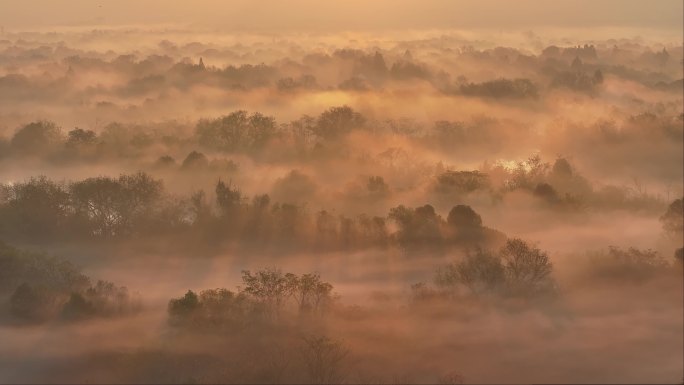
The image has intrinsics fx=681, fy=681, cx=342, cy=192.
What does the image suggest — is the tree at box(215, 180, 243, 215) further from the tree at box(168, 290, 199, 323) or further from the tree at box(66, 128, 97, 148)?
the tree at box(66, 128, 97, 148)

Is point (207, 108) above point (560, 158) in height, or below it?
above

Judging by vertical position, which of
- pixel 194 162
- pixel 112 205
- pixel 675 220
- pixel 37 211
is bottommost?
pixel 675 220

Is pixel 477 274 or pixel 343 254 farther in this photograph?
pixel 343 254

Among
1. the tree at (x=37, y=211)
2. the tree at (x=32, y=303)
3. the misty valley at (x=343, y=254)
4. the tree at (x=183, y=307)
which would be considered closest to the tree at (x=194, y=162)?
the misty valley at (x=343, y=254)

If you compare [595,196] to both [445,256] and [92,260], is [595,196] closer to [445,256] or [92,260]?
[445,256]

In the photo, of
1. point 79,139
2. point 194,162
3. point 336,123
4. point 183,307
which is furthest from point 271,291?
point 336,123

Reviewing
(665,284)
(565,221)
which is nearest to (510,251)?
(665,284)

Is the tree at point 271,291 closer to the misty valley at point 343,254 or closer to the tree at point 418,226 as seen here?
the misty valley at point 343,254

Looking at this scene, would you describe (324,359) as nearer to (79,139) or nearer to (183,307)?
(183,307)

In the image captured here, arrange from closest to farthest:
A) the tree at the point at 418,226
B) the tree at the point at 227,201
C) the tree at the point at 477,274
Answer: the tree at the point at 477,274, the tree at the point at 418,226, the tree at the point at 227,201

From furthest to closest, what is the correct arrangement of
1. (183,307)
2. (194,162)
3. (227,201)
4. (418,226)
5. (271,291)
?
(194,162)
(227,201)
(418,226)
(271,291)
(183,307)

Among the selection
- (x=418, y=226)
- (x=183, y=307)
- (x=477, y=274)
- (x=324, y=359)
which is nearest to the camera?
(x=324, y=359)
